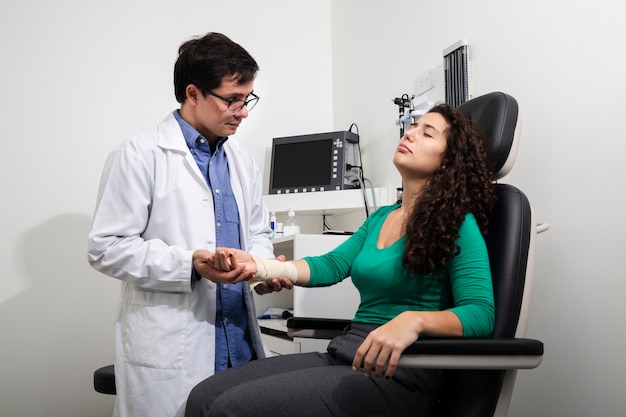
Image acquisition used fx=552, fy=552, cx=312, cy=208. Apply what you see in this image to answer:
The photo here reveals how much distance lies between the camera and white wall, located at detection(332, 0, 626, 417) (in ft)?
4.79

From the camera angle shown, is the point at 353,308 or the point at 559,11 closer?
the point at 559,11

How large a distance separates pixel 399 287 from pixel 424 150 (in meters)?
0.34

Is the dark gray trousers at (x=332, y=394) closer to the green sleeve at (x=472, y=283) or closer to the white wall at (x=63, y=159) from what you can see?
the green sleeve at (x=472, y=283)

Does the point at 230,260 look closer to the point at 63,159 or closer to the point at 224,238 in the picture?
the point at 224,238

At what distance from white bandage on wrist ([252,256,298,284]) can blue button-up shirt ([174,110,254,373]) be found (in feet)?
0.57

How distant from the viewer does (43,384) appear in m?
2.25

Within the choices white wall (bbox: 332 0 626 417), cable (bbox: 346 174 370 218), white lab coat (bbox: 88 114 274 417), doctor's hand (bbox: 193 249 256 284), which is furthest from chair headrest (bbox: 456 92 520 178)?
cable (bbox: 346 174 370 218)

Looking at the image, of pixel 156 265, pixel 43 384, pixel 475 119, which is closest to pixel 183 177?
pixel 156 265

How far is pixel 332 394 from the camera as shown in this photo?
3.22 feet

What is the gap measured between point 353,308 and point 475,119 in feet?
3.02

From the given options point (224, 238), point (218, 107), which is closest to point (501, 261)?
point (224, 238)

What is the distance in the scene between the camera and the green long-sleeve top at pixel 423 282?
1.04 meters

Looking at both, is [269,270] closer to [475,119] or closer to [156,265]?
[156,265]

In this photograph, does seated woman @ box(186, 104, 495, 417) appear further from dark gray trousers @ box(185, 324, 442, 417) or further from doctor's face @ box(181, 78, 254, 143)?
A: doctor's face @ box(181, 78, 254, 143)
